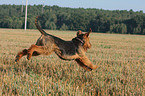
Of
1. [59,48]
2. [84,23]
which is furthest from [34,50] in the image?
[84,23]

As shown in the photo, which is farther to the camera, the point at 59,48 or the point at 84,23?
the point at 84,23

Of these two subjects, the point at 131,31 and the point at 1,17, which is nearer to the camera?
the point at 131,31

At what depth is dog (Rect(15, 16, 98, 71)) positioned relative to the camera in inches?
169

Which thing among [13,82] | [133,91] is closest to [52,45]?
[13,82]

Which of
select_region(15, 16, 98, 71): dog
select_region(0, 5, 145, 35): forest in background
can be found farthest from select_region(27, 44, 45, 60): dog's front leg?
select_region(0, 5, 145, 35): forest in background

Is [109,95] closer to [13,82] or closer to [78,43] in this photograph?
[78,43]

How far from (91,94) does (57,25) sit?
8030cm

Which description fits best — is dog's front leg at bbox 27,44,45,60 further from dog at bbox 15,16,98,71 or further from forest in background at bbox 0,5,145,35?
forest in background at bbox 0,5,145,35

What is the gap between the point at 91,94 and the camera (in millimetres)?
3867

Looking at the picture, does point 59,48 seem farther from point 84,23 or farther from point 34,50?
point 84,23

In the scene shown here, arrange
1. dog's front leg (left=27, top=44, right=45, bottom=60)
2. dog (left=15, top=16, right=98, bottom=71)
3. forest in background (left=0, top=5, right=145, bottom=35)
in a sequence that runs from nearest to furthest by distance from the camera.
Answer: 1. dog's front leg (left=27, top=44, right=45, bottom=60)
2. dog (left=15, top=16, right=98, bottom=71)
3. forest in background (left=0, top=5, right=145, bottom=35)

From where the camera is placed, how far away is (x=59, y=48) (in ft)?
14.6

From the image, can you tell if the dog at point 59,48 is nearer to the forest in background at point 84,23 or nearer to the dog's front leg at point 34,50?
the dog's front leg at point 34,50

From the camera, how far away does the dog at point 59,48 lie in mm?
4282
